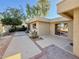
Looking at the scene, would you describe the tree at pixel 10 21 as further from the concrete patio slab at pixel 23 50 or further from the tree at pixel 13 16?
the concrete patio slab at pixel 23 50

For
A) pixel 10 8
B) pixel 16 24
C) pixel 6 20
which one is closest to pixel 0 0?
pixel 10 8

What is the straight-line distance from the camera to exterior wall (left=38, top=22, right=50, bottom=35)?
18.2 m

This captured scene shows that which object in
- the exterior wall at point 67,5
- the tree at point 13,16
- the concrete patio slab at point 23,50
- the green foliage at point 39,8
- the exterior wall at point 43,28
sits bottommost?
the concrete patio slab at point 23,50

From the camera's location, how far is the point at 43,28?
61.7 ft

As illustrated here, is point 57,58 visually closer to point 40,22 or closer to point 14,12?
point 40,22

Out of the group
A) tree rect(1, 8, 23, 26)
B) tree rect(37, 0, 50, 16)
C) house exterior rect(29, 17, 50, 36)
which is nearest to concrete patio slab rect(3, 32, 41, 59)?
house exterior rect(29, 17, 50, 36)

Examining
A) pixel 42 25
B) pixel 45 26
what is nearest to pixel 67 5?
pixel 42 25

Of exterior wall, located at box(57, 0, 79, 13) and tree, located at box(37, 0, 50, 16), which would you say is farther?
tree, located at box(37, 0, 50, 16)

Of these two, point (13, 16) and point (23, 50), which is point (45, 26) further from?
point (13, 16)

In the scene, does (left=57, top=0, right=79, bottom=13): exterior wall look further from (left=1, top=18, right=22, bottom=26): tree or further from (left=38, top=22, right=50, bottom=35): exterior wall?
(left=1, top=18, right=22, bottom=26): tree

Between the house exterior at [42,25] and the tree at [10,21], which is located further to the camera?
the tree at [10,21]

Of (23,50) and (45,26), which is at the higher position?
(45,26)

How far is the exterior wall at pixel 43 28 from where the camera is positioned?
18163 millimetres

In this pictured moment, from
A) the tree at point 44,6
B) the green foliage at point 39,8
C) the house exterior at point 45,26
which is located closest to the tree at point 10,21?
the green foliage at point 39,8
